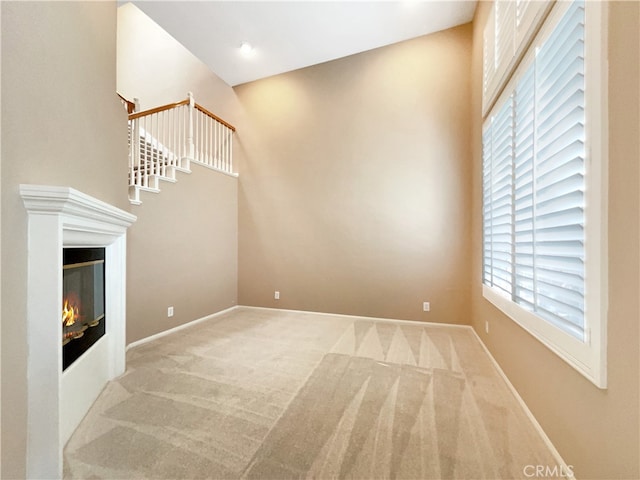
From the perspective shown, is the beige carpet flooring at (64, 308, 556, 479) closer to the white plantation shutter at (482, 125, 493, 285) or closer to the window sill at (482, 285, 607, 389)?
the window sill at (482, 285, 607, 389)

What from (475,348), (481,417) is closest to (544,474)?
(481,417)

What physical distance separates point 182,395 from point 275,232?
2.74m

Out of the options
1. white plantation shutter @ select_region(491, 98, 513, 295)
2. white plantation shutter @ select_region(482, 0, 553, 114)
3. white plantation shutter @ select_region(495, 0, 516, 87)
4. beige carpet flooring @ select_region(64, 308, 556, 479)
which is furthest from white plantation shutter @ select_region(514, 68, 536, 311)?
beige carpet flooring @ select_region(64, 308, 556, 479)

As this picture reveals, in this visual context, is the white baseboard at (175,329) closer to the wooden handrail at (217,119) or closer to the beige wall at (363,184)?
the beige wall at (363,184)

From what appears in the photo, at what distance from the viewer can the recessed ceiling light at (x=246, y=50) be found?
3.60 metres

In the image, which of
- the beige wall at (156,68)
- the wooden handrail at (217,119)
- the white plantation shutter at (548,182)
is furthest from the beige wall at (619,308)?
the beige wall at (156,68)

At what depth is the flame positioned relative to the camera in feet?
4.97

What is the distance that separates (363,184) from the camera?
3789 mm

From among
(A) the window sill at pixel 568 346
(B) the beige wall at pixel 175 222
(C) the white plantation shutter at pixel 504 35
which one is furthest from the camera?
(B) the beige wall at pixel 175 222

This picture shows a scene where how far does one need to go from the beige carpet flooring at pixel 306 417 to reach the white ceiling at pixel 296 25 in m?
3.96

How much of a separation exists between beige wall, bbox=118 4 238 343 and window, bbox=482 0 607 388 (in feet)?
11.9

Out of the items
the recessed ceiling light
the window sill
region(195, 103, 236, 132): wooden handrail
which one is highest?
the recessed ceiling light

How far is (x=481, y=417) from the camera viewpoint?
5.25ft

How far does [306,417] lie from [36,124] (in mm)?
2139
